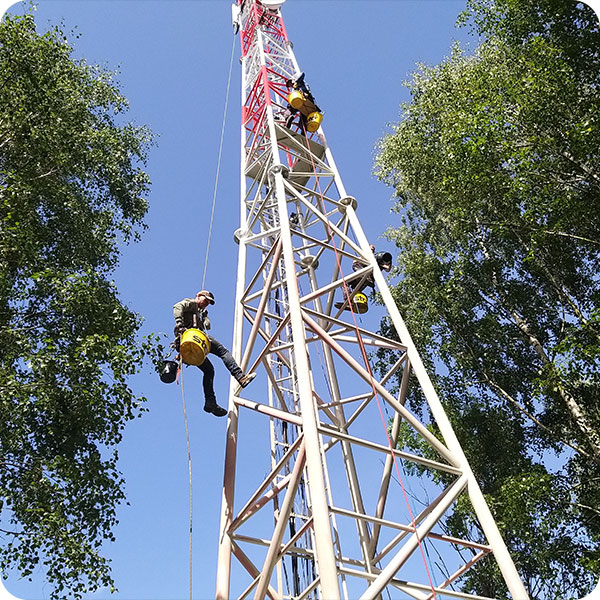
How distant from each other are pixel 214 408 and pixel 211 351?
770 millimetres

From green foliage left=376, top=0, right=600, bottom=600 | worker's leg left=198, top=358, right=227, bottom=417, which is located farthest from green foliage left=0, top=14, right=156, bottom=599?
green foliage left=376, top=0, right=600, bottom=600

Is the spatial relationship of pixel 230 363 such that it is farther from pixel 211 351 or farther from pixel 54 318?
pixel 54 318

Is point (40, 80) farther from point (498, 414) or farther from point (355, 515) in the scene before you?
point (498, 414)

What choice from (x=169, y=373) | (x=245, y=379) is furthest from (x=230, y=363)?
(x=169, y=373)

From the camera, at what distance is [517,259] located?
14711 millimetres

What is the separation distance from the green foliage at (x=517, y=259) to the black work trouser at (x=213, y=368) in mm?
6004

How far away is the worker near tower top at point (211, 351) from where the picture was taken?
22.3ft

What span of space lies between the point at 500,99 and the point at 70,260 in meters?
10.5

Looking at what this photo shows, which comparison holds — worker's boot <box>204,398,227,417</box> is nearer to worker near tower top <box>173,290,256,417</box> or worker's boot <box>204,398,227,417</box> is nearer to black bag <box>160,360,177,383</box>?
worker near tower top <box>173,290,256,417</box>

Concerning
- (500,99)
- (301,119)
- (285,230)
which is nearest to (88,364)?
(285,230)

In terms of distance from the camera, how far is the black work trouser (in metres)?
6.79

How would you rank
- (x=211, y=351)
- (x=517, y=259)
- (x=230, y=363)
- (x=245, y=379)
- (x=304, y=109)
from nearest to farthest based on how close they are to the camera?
(x=245, y=379)
(x=230, y=363)
(x=211, y=351)
(x=304, y=109)
(x=517, y=259)

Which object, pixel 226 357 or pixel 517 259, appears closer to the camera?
pixel 226 357

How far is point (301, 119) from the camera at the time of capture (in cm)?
1054
